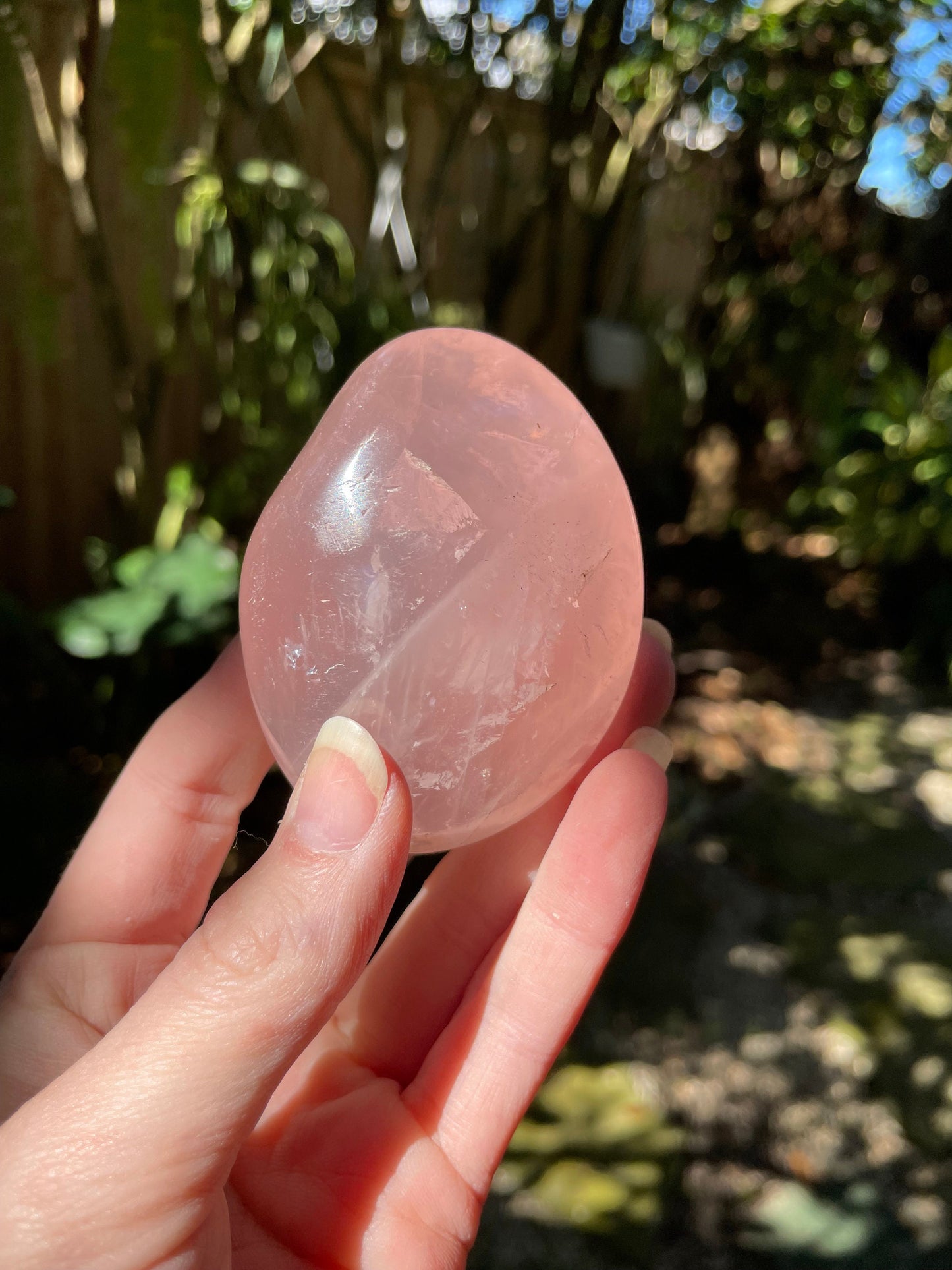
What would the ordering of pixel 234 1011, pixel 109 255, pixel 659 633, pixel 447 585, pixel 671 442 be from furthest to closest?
pixel 671 442 < pixel 109 255 < pixel 659 633 < pixel 447 585 < pixel 234 1011

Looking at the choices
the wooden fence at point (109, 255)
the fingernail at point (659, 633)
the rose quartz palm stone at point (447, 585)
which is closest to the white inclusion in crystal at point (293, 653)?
the rose quartz palm stone at point (447, 585)

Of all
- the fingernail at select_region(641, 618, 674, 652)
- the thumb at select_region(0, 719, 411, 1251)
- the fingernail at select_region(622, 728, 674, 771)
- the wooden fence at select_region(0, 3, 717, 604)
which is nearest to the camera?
the thumb at select_region(0, 719, 411, 1251)

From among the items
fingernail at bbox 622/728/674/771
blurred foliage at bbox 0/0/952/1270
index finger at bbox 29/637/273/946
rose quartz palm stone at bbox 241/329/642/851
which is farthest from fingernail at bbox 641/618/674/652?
blurred foliage at bbox 0/0/952/1270

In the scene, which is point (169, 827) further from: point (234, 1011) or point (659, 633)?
point (659, 633)

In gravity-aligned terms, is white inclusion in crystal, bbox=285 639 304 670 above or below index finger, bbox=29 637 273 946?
above

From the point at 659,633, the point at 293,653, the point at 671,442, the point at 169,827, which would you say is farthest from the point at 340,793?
the point at 671,442

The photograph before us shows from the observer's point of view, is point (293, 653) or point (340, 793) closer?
point (340, 793)

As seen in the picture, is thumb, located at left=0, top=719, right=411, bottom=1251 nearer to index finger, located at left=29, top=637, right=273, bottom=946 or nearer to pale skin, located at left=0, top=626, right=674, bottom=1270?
pale skin, located at left=0, top=626, right=674, bottom=1270
